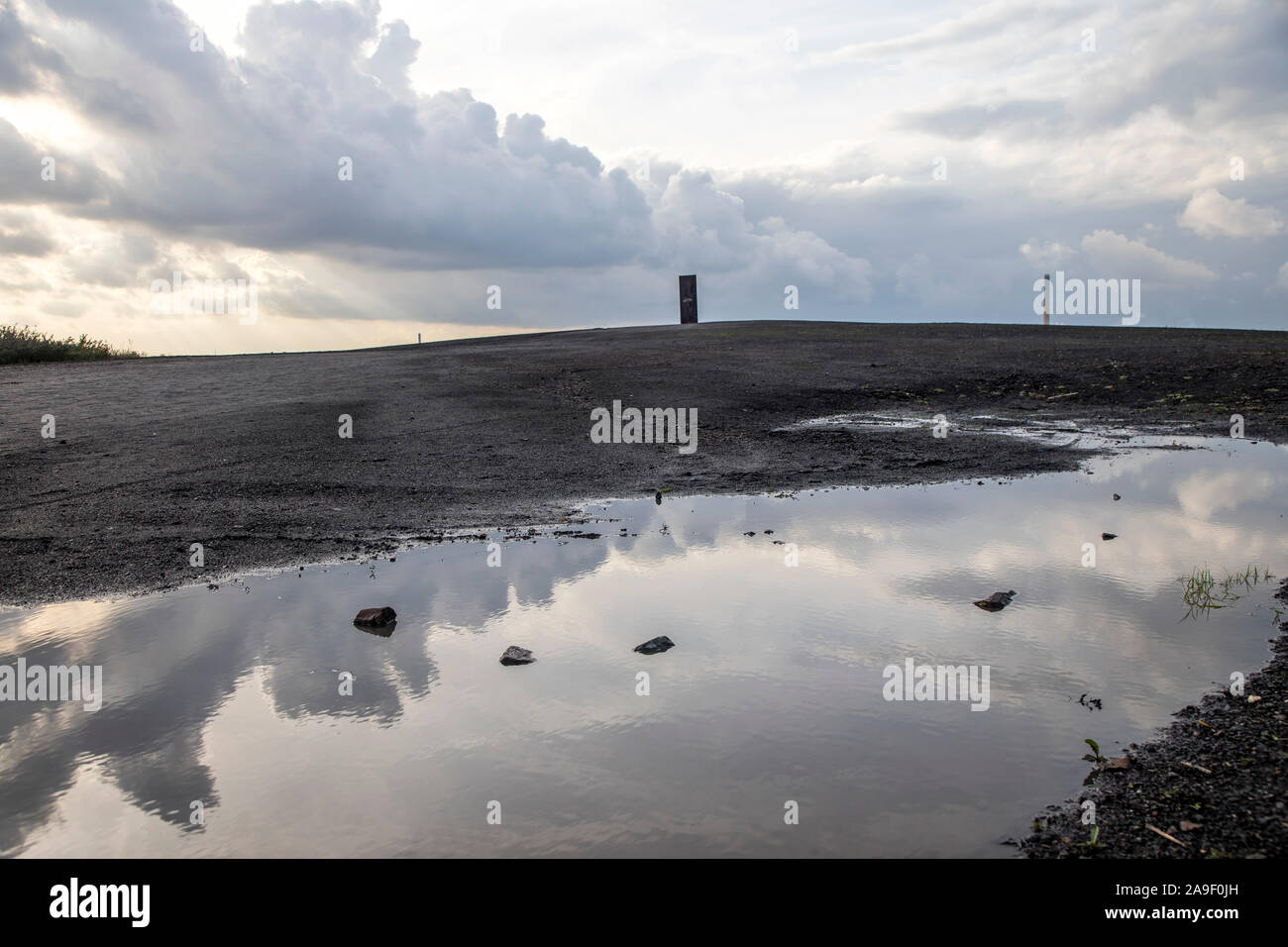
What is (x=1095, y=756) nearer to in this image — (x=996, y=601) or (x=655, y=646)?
(x=996, y=601)

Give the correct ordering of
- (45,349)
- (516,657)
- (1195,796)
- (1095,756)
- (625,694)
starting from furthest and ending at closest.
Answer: (45,349), (516,657), (625,694), (1095,756), (1195,796)

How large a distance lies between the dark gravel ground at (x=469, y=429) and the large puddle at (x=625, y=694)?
1.28 meters

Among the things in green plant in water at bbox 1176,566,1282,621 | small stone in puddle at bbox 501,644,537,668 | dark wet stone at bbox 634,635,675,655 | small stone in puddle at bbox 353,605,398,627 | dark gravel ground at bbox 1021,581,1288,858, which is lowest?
dark gravel ground at bbox 1021,581,1288,858

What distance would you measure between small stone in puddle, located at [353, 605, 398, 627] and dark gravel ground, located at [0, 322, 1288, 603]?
5.37 ft

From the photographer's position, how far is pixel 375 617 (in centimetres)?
568

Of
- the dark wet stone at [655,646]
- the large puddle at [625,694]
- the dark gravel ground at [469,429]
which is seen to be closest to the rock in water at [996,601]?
the large puddle at [625,694]

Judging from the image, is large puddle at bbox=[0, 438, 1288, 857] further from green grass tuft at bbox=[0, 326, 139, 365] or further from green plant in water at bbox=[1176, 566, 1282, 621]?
green grass tuft at bbox=[0, 326, 139, 365]

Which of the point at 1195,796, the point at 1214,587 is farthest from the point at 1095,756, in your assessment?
the point at 1214,587

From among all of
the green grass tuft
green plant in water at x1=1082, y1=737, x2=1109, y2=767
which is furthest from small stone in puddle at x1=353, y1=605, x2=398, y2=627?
the green grass tuft

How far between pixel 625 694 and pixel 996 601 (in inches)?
107

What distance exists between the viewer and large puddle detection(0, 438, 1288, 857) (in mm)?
3506

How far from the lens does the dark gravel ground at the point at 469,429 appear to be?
8.03 m

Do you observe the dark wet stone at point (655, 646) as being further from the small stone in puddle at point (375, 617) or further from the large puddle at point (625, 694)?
the small stone in puddle at point (375, 617)
